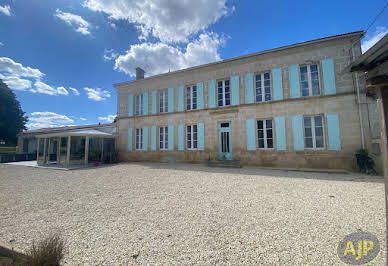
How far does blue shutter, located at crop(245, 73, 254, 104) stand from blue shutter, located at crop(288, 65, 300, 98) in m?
1.93

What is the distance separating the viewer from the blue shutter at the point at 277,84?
8.87 m

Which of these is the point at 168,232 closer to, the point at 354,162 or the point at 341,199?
the point at 341,199

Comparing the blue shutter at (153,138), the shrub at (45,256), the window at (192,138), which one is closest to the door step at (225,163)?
the window at (192,138)

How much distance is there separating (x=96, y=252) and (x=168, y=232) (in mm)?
910

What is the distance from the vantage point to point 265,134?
29.8ft

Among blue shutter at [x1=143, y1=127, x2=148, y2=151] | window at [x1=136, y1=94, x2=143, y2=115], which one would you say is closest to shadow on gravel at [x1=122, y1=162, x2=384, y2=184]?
blue shutter at [x1=143, y1=127, x2=148, y2=151]

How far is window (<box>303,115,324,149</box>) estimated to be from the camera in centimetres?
815

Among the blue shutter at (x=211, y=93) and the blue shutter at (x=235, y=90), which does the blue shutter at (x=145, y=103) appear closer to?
the blue shutter at (x=211, y=93)

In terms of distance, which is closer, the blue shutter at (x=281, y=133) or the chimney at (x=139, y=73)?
the blue shutter at (x=281, y=133)

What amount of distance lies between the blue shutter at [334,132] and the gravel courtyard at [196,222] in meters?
3.56

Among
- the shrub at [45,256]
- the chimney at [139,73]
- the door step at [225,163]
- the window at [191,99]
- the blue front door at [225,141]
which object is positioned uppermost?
the chimney at [139,73]

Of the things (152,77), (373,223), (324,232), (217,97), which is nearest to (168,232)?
(324,232)

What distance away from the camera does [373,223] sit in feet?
8.52

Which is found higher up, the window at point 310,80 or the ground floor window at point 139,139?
the window at point 310,80
